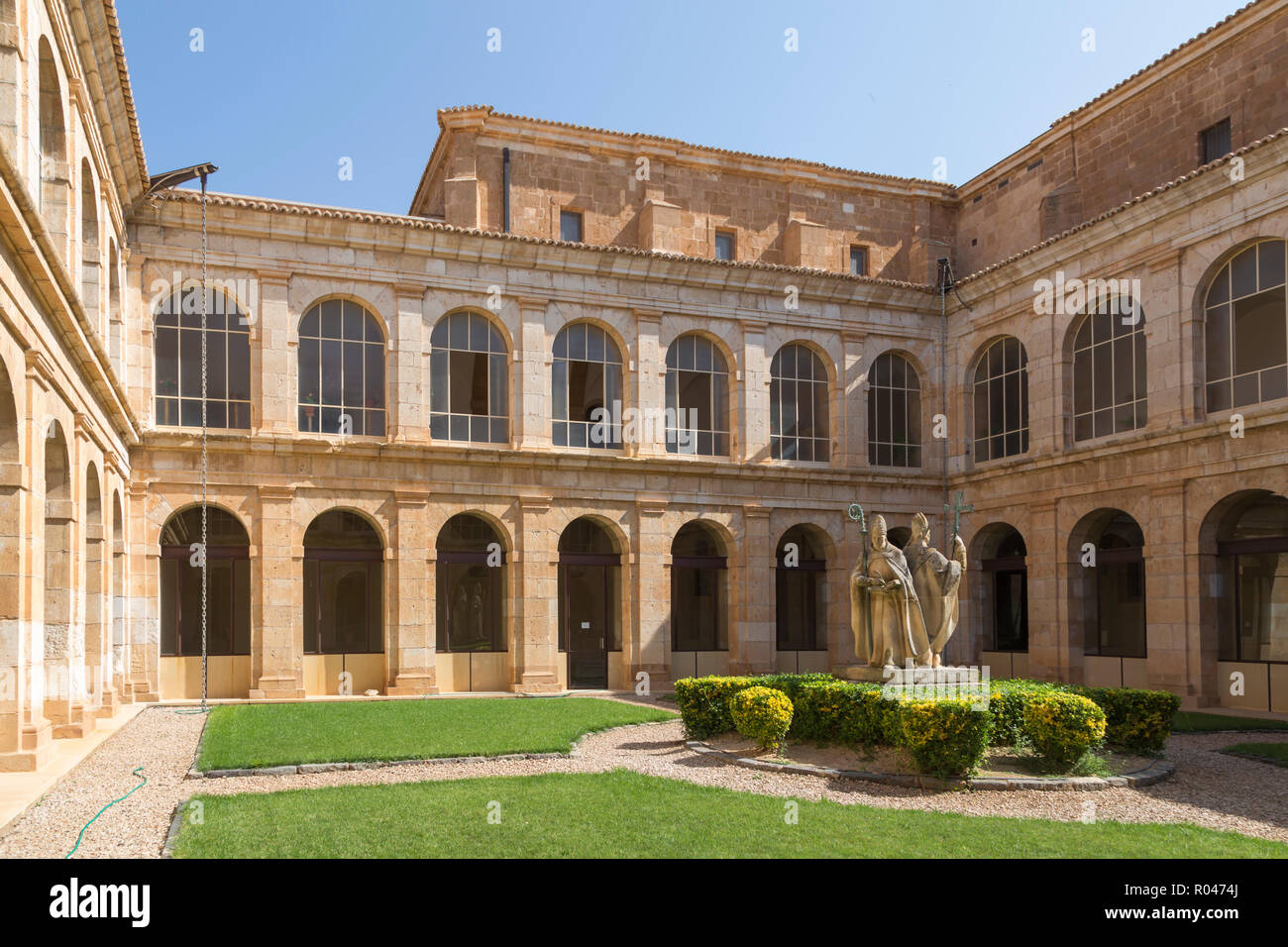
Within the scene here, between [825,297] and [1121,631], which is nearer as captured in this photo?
[1121,631]

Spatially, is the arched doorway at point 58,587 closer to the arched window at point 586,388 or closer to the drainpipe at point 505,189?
the arched window at point 586,388

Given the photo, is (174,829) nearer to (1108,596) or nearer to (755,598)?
(755,598)

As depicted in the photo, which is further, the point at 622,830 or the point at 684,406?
the point at 684,406

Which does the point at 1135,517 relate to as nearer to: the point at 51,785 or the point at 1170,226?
the point at 1170,226

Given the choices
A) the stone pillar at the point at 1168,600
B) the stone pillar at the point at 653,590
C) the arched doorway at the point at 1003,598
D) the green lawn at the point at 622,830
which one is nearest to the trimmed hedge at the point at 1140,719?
the green lawn at the point at 622,830

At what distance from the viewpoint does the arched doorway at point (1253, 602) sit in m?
21.3

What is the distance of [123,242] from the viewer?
881 inches

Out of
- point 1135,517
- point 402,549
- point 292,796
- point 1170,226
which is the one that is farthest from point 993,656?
point 292,796

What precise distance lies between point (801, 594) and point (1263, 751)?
14326mm

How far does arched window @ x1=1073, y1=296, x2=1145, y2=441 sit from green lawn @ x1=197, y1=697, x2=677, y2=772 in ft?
41.6

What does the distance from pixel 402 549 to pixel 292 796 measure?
1314cm

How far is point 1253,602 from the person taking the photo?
21.9m

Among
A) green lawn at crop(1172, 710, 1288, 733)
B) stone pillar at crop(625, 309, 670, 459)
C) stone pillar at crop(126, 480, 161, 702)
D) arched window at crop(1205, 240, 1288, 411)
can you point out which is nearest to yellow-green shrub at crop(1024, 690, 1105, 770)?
green lawn at crop(1172, 710, 1288, 733)

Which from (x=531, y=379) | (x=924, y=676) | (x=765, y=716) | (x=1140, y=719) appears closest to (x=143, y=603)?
(x=531, y=379)
